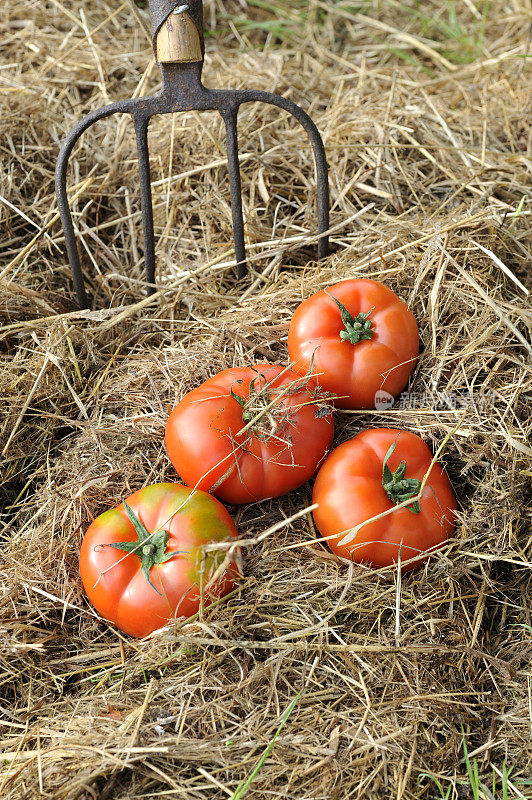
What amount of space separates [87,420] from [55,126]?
→ 58.5 inches

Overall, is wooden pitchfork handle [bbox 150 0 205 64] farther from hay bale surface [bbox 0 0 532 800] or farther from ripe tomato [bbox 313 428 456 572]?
ripe tomato [bbox 313 428 456 572]

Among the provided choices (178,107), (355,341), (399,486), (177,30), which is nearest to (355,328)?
(355,341)

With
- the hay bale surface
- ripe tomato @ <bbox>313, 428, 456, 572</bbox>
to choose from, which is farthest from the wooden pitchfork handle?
ripe tomato @ <bbox>313, 428, 456, 572</bbox>

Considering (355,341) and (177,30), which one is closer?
(355,341)

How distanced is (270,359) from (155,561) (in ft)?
2.71

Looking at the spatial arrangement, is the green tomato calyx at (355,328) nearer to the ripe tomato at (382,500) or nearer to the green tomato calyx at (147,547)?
the ripe tomato at (382,500)

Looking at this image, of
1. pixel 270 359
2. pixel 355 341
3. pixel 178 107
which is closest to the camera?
pixel 355 341

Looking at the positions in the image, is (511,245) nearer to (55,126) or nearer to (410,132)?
(410,132)

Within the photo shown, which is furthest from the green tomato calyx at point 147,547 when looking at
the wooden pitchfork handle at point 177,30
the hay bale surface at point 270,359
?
the wooden pitchfork handle at point 177,30

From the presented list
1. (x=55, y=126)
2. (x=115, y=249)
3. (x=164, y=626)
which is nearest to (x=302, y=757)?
(x=164, y=626)

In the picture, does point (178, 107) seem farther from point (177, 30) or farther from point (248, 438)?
point (248, 438)

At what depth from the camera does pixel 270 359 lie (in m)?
2.43

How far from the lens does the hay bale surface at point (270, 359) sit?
67.2 inches

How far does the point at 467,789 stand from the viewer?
1706mm
